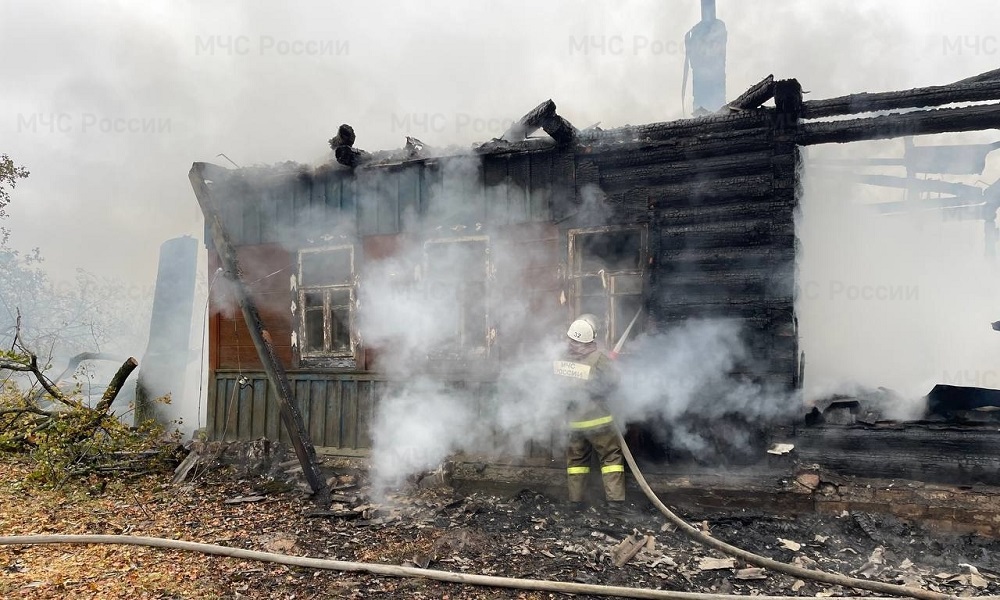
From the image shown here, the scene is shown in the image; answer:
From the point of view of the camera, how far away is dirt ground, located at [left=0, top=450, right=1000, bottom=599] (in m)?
4.26

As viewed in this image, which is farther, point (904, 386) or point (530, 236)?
point (904, 386)

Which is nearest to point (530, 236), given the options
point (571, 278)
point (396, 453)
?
point (571, 278)

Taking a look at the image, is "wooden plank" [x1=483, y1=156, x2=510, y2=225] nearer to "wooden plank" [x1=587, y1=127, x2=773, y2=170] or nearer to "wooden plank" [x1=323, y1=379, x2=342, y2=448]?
"wooden plank" [x1=587, y1=127, x2=773, y2=170]

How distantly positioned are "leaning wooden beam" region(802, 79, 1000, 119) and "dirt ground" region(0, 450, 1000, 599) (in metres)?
4.03

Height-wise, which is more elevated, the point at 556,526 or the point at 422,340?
the point at 422,340

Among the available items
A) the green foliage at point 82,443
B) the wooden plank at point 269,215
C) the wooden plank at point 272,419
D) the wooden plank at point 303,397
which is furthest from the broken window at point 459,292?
the green foliage at point 82,443

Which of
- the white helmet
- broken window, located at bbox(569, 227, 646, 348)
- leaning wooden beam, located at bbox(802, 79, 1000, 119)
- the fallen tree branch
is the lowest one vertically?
the fallen tree branch

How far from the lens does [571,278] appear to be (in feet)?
23.1

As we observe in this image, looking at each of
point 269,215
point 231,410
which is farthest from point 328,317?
point 231,410

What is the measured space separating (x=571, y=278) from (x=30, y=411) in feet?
25.6

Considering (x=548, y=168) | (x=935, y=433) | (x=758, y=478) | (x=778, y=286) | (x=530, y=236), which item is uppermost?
(x=548, y=168)

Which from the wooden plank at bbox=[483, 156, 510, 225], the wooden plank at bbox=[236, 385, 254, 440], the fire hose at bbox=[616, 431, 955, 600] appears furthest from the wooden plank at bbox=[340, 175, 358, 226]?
the fire hose at bbox=[616, 431, 955, 600]

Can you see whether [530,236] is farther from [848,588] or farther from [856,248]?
[856,248]

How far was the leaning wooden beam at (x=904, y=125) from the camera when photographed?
549cm
